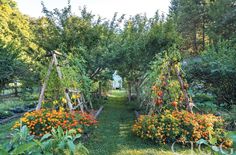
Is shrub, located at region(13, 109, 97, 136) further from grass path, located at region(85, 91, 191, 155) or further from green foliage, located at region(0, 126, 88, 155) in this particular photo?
green foliage, located at region(0, 126, 88, 155)

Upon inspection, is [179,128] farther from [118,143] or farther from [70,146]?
[70,146]

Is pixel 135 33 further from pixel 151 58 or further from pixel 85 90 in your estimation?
pixel 85 90

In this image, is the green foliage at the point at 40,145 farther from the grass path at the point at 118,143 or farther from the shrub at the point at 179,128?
the shrub at the point at 179,128

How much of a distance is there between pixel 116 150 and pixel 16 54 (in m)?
6.55

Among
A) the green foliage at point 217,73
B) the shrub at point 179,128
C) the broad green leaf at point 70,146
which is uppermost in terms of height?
the green foliage at point 217,73

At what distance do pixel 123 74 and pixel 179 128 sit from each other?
7807mm

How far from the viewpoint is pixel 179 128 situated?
6207 mm

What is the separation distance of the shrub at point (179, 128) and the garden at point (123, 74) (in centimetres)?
2

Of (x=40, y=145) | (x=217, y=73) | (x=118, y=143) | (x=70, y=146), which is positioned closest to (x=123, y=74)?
(x=217, y=73)

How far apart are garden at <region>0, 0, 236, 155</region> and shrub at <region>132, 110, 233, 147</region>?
0.02 meters

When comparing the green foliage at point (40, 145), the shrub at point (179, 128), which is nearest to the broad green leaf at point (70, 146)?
the green foliage at point (40, 145)

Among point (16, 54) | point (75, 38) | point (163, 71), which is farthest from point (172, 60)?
point (16, 54)

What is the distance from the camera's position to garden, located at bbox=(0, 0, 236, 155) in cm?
Result: 596

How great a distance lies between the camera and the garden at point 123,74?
19.5 feet
